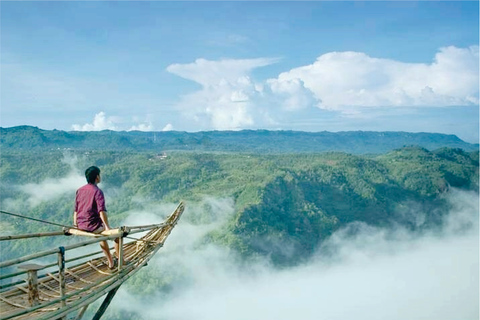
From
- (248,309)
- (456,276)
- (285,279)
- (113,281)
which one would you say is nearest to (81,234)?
(113,281)

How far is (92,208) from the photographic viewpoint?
22.1 ft

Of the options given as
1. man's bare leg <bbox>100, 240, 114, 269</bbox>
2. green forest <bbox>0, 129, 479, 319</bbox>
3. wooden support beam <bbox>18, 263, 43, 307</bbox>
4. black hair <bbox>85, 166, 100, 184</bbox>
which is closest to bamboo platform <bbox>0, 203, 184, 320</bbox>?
wooden support beam <bbox>18, 263, 43, 307</bbox>

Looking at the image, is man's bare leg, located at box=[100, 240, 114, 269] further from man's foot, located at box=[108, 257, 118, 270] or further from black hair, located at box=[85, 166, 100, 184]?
black hair, located at box=[85, 166, 100, 184]

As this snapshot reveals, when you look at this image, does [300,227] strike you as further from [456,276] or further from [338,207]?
[456,276]

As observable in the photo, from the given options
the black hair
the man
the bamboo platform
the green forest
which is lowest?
the green forest

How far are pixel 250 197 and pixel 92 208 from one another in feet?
473

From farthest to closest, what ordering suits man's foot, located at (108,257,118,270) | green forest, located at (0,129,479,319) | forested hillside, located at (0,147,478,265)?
forested hillside, located at (0,147,478,265) < green forest, located at (0,129,479,319) < man's foot, located at (108,257,118,270)

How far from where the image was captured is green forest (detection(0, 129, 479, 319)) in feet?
449

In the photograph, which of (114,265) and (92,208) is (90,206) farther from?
(114,265)

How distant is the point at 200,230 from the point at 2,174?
9772cm

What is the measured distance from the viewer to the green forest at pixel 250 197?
449 ft

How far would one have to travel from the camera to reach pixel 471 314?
15400 cm

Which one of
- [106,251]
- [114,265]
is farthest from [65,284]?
[114,265]

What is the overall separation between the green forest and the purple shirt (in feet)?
373
